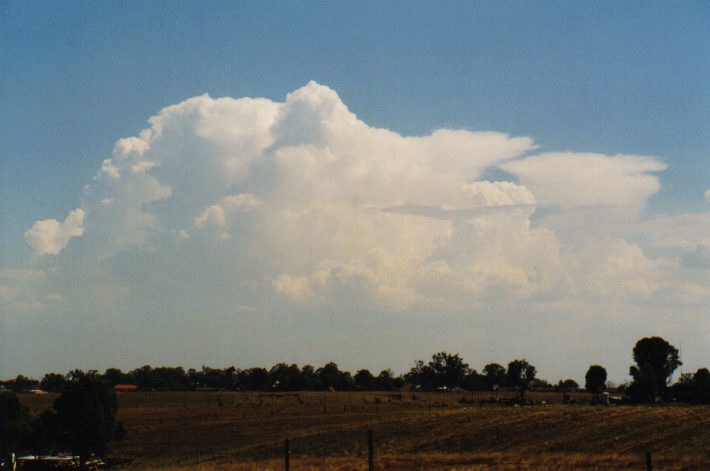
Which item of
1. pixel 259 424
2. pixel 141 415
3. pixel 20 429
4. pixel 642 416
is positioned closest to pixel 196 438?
pixel 259 424

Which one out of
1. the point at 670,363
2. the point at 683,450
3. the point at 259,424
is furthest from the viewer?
the point at 670,363

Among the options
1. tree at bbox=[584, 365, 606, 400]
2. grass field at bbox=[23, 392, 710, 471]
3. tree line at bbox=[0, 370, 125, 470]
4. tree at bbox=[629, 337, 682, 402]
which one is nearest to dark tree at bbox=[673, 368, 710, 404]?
tree at bbox=[629, 337, 682, 402]

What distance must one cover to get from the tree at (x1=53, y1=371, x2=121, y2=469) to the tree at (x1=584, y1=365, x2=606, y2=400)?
13212 centimetres

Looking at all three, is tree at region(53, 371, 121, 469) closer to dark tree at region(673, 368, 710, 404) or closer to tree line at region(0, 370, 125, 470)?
tree line at region(0, 370, 125, 470)

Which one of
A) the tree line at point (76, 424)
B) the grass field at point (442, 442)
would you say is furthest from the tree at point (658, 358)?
the tree line at point (76, 424)

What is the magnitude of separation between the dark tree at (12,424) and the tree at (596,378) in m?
133

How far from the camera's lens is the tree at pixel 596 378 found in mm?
162375

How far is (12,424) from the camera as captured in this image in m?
54.5

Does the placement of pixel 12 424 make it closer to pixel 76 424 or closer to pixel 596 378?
pixel 76 424

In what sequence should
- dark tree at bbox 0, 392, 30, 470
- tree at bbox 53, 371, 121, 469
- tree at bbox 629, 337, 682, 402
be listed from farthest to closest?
tree at bbox 629, 337, 682, 402, dark tree at bbox 0, 392, 30, 470, tree at bbox 53, 371, 121, 469

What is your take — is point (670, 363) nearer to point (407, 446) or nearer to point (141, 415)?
point (141, 415)

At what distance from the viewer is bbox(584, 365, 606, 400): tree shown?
16238 centimetres

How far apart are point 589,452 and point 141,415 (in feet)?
238

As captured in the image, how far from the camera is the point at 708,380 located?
13175 centimetres
